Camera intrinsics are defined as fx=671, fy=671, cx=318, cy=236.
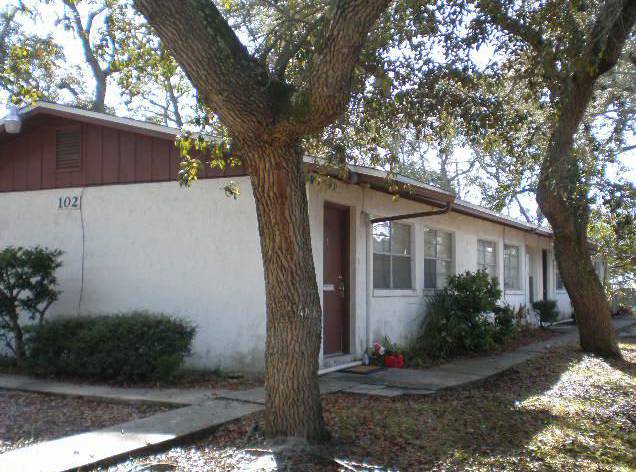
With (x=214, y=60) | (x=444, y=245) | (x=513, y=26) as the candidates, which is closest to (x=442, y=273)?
(x=444, y=245)

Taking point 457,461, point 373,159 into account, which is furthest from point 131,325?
point 457,461

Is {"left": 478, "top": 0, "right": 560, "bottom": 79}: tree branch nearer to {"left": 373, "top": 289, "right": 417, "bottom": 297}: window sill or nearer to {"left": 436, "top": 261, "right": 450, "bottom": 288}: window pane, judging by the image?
{"left": 373, "top": 289, "right": 417, "bottom": 297}: window sill

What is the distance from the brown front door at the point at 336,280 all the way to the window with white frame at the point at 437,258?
9.50 ft

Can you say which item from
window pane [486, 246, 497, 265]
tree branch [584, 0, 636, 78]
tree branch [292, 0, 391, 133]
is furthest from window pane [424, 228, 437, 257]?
tree branch [292, 0, 391, 133]

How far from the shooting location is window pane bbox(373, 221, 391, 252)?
11609 mm

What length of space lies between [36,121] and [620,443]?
32.8ft

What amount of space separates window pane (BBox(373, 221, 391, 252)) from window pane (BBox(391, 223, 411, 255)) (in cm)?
18

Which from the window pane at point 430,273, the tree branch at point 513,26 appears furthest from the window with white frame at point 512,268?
the tree branch at point 513,26

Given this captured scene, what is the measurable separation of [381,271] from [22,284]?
19.1 feet

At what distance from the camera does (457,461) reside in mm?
5617

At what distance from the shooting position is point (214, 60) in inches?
212

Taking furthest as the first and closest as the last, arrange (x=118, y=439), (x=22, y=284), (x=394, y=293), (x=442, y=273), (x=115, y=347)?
1. (x=442, y=273)
2. (x=394, y=293)
3. (x=22, y=284)
4. (x=115, y=347)
5. (x=118, y=439)

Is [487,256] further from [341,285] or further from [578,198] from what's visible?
[341,285]

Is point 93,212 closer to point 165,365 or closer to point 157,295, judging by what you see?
point 157,295
